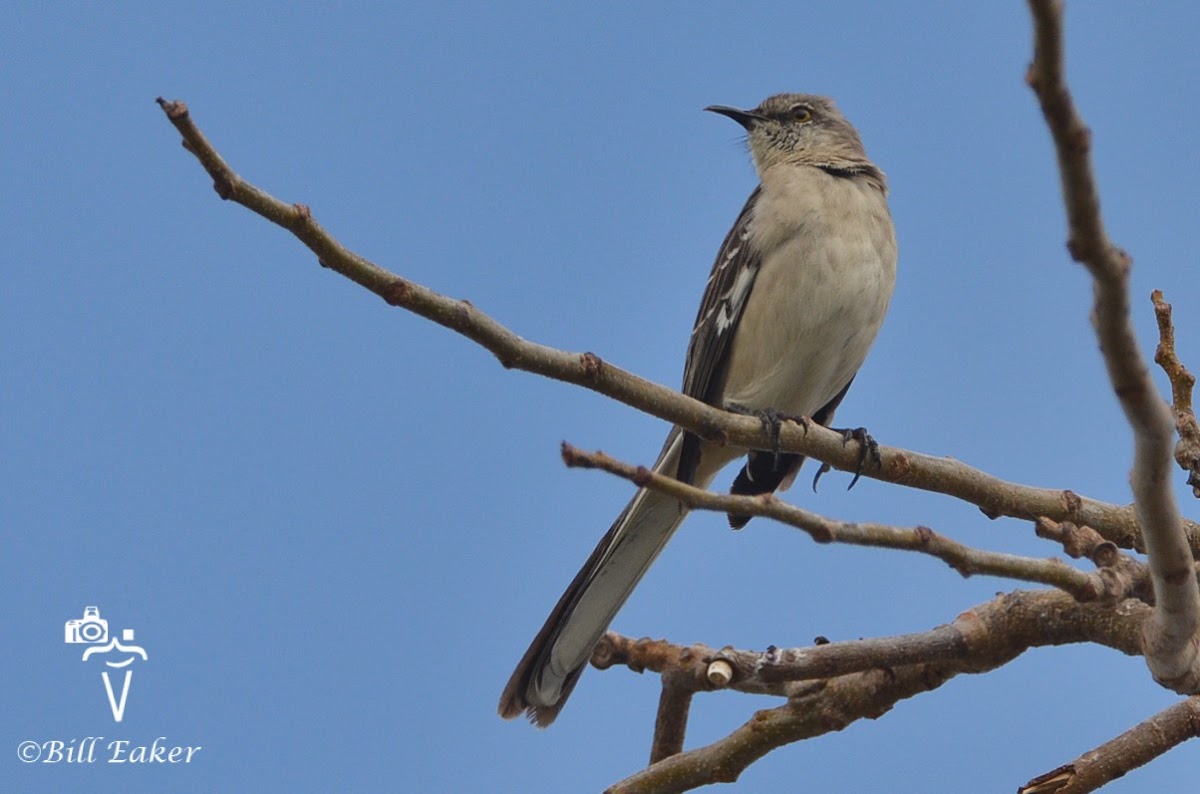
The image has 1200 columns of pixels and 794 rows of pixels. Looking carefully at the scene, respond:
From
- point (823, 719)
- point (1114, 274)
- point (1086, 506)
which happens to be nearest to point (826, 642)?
point (823, 719)

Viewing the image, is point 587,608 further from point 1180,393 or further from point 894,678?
point 1180,393

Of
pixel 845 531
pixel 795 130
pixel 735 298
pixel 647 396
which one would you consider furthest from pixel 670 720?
pixel 795 130

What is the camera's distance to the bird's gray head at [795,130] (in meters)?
8.46

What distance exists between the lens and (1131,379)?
9.49 feet

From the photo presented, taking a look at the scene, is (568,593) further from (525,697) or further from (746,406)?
(746,406)

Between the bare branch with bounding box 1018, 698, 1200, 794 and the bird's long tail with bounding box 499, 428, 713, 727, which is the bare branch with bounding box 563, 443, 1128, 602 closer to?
the bare branch with bounding box 1018, 698, 1200, 794

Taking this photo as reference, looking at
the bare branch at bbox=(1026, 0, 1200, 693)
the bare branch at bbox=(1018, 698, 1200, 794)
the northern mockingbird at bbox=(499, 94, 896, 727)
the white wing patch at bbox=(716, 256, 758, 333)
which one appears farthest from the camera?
the white wing patch at bbox=(716, 256, 758, 333)

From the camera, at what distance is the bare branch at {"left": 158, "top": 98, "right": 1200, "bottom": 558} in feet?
12.0

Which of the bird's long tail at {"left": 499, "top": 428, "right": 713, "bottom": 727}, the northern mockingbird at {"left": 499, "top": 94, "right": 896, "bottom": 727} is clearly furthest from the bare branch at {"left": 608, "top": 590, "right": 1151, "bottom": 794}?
the northern mockingbird at {"left": 499, "top": 94, "right": 896, "bottom": 727}

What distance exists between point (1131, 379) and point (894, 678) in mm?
2159

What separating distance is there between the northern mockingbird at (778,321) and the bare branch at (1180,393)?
6.37 ft

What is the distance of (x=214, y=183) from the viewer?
141 inches

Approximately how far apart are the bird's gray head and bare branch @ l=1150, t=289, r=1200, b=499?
10.5ft

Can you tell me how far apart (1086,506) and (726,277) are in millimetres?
2689
